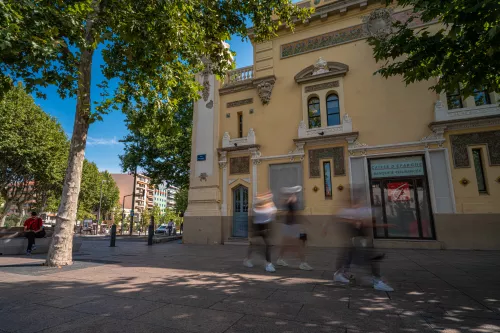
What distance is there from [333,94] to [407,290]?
11.0 meters

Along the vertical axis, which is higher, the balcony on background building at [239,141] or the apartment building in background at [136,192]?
the apartment building in background at [136,192]

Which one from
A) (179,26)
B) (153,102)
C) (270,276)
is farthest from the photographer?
(153,102)

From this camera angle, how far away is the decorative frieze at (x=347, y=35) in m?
12.9

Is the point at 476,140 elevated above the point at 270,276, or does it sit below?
above

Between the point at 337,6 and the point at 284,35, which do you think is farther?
the point at 284,35

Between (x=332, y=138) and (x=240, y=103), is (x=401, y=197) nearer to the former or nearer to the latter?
(x=332, y=138)

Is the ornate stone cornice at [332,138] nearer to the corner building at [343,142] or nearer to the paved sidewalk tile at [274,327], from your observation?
the corner building at [343,142]

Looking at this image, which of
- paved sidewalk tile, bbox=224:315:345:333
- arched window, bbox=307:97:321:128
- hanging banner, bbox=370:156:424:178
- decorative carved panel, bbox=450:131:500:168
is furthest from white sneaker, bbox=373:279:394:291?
arched window, bbox=307:97:321:128

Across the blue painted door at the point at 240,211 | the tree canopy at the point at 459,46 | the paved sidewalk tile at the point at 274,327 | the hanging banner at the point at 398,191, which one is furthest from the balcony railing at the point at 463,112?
the paved sidewalk tile at the point at 274,327

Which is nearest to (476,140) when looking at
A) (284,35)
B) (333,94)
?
(333,94)

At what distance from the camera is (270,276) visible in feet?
18.5

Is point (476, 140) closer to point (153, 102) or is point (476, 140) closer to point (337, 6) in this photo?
point (337, 6)

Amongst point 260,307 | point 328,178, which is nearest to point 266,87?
point 328,178

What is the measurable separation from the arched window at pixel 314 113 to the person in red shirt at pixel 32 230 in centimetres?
1261
